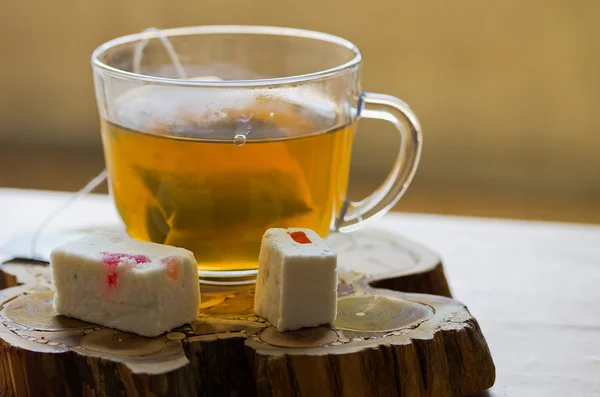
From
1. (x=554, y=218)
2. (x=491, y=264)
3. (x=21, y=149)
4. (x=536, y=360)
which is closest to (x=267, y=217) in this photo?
(x=536, y=360)

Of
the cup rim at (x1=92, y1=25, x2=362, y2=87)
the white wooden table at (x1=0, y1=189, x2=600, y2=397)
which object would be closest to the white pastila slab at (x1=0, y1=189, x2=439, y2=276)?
the white wooden table at (x1=0, y1=189, x2=600, y2=397)

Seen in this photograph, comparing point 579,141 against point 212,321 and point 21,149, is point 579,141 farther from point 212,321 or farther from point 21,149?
point 212,321

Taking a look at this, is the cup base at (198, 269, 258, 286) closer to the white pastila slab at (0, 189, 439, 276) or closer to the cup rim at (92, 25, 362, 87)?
the white pastila slab at (0, 189, 439, 276)

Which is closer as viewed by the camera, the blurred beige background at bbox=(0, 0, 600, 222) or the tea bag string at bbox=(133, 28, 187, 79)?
the tea bag string at bbox=(133, 28, 187, 79)

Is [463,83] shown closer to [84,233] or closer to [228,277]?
[84,233]

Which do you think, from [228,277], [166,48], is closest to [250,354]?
[228,277]

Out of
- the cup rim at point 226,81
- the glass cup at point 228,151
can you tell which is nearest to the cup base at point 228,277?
the glass cup at point 228,151

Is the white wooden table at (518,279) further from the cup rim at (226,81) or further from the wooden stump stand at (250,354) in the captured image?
the cup rim at (226,81)
